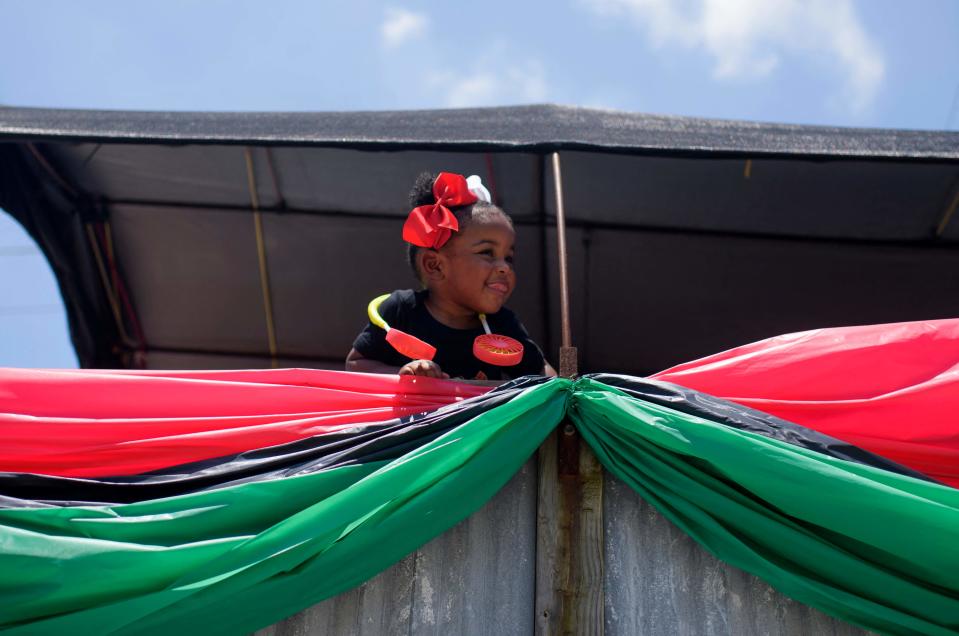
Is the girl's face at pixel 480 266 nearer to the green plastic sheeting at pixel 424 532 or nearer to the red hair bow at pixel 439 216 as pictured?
the red hair bow at pixel 439 216

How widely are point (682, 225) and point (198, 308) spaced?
2385 millimetres

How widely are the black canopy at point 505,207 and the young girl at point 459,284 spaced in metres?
0.31

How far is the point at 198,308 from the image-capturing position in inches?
198

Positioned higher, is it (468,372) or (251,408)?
(468,372)

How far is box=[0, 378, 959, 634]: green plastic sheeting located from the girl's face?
1180 millimetres

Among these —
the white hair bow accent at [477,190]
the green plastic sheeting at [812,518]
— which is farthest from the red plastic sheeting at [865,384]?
the white hair bow accent at [477,190]

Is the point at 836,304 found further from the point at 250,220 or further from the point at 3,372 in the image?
the point at 3,372

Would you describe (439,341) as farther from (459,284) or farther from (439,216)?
(439,216)

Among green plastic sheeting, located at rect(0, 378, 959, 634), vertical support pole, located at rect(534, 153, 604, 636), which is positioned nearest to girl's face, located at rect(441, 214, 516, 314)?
vertical support pole, located at rect(534, 153, 604, 636)

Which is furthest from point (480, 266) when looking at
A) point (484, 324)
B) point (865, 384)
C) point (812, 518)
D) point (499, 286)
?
point (812, 518)

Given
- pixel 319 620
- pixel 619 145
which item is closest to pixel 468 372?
pixel 619 145

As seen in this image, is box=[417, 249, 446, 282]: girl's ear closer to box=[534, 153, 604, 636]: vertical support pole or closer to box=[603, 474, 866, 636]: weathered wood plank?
box=[534, 153, 604, 636]: vertical support pole

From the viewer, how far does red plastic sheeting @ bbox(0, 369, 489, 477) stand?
2293mm

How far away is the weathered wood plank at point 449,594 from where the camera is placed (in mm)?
2154
